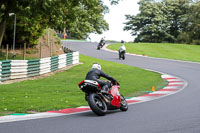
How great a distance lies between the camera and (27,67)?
20.7 metres

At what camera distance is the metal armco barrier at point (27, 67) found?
62.4ft

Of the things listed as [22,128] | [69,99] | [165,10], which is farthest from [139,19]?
[22,128]

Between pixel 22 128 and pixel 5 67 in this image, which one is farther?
pixel 5 67

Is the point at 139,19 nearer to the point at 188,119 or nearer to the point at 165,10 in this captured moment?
the point at 165,10

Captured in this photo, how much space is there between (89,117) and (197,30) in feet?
205

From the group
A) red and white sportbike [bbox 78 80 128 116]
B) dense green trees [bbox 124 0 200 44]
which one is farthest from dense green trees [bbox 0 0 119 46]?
dense green trees [bbox 124 0 200 44]

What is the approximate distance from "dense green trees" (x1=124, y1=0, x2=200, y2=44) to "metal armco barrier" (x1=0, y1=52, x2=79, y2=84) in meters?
48.6

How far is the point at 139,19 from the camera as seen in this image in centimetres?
7612

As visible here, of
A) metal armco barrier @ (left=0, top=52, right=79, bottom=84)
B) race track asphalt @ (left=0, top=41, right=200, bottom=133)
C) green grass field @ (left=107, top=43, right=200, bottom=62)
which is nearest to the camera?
race track asphalt @ (left=0, top=41, right=200, bottom=133)

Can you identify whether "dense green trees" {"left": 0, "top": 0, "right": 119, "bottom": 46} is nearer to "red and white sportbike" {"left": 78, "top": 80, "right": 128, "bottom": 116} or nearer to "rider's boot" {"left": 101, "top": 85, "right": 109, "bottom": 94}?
"rider's boot" {"left": 101, "top": 85, "right": 109, "bottom": 94}

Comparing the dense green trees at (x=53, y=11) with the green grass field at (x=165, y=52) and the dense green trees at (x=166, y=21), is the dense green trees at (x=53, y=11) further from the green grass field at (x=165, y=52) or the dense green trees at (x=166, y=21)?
the dense green trees at (x=166, y=21)

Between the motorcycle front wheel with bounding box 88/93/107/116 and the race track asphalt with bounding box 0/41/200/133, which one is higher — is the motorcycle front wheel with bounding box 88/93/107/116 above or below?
above

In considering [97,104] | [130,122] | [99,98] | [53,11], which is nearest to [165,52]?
[53,11]

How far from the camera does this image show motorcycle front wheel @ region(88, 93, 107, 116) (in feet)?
29.5
